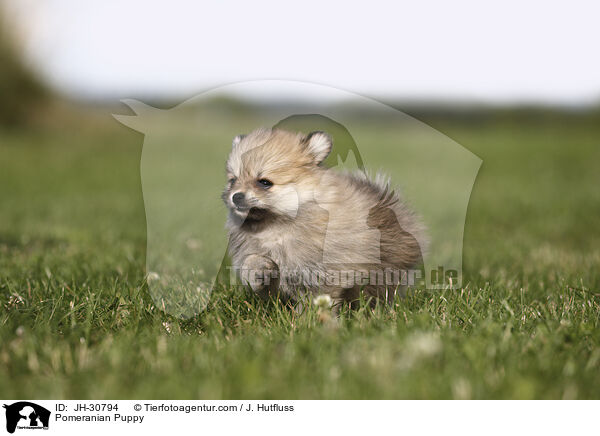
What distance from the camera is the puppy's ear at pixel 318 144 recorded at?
268 centimetres

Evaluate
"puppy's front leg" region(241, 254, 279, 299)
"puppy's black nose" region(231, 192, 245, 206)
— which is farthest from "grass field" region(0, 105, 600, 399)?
"puppy's black nose" region(231, 192, 245, 206)

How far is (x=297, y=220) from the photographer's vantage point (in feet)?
8.81

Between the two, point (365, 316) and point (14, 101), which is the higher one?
point (14, 101)

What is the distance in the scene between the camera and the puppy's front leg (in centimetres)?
270

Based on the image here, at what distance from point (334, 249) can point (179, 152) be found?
3.95m

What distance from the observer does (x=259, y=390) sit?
200 cm

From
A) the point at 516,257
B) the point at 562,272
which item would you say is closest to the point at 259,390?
the point at 562,272

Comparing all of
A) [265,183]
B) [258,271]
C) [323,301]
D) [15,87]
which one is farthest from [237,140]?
[15,87]

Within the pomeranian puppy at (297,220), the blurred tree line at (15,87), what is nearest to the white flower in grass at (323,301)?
the pomeranian puppy at (297,220)

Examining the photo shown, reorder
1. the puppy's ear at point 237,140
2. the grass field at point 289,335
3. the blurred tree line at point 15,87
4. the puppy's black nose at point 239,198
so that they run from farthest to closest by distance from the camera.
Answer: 1. the blurred tree line at point 15,87
2. the puppy's ear at point 237,140
3. the puppy's black nose at point 239,198
4. the grass field at point 289,335

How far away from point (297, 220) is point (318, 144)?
37cm

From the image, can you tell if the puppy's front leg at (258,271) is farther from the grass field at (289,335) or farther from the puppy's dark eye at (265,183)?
the puppy's dark eye at (265,183)

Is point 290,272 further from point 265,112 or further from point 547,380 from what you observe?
point 547,380

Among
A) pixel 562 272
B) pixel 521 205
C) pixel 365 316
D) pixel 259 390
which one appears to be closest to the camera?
pixel 259 390
